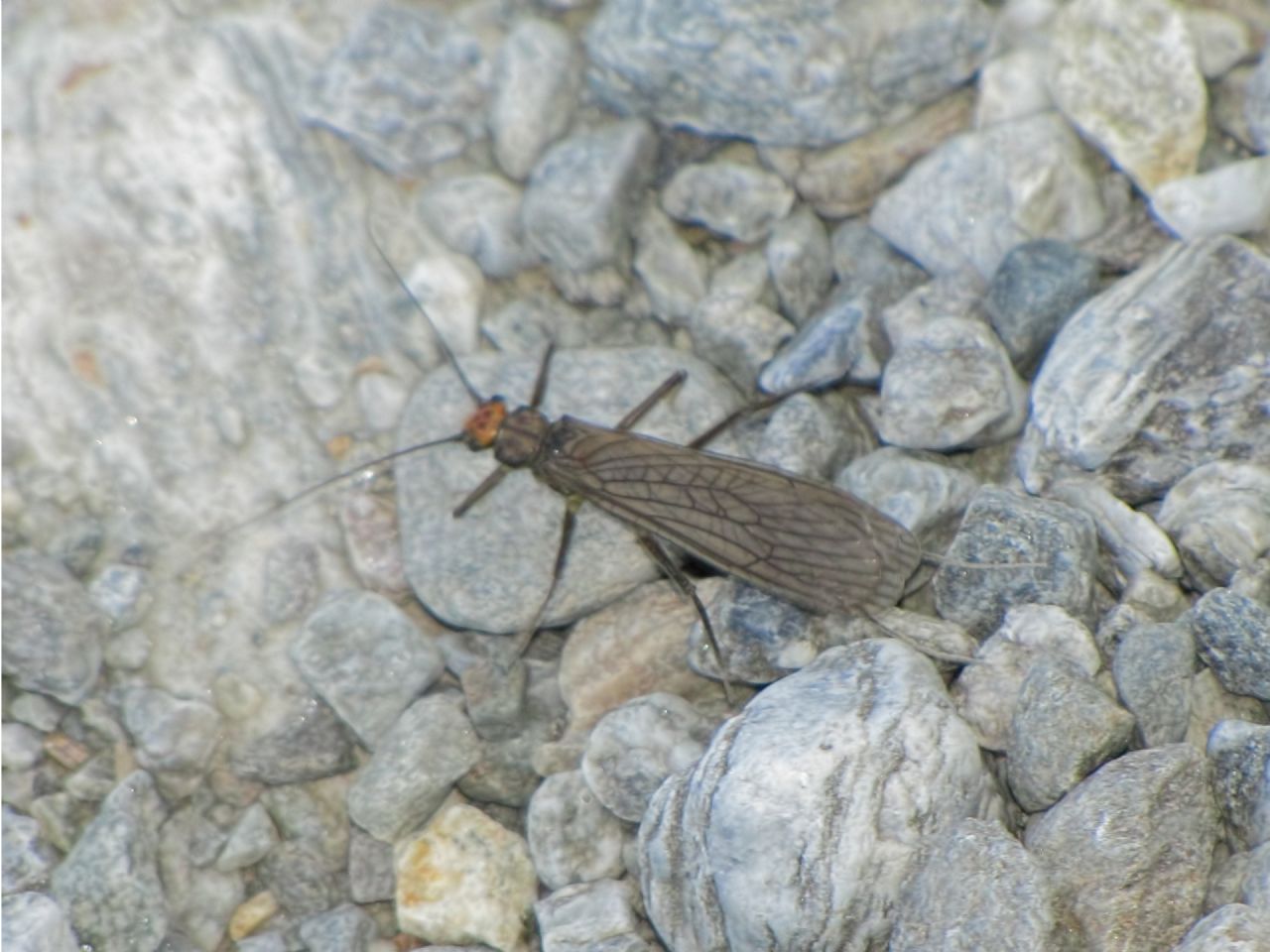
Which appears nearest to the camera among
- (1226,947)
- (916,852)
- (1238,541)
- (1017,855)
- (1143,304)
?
(1226,947)

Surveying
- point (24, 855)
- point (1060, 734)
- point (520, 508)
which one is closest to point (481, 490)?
point (520, 508)

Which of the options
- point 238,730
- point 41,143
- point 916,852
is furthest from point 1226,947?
point 41,143

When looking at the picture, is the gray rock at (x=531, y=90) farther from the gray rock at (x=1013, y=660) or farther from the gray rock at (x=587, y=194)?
the gray rock at (x=1013, y=660)

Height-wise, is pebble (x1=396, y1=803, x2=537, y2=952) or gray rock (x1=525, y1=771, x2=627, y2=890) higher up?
gray rock (x1=525, y1=771, x2=627, y2=890)

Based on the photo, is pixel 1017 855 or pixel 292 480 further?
pixel 292 480

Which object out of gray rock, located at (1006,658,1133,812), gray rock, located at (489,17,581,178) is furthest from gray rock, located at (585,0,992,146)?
gray rock, located at (1006,658,1133,812)

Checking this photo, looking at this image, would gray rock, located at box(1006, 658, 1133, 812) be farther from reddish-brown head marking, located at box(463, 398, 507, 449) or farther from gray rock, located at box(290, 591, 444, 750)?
reddish-brown head marking, located at box(463, 398, 507, 449)

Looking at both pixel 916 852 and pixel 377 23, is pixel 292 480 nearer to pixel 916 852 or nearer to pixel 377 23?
pixel 377 23

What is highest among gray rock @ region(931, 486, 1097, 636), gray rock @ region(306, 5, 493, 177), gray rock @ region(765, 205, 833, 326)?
gray rock @ region(306, 5, 493, 177)
